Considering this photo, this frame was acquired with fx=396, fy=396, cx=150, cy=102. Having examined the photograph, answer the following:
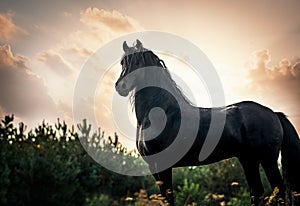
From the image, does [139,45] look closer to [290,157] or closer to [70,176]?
[290,157]

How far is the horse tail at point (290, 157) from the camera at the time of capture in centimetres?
538

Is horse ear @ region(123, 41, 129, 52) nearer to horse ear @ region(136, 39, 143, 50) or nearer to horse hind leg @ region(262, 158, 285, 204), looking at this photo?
horse ear @ region(136, 39, 143, 50)

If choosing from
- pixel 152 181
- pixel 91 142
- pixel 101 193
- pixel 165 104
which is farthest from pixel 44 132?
pixel 165 104

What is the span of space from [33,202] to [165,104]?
4259 millimetres

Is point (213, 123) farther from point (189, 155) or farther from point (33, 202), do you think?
point (33, 202)

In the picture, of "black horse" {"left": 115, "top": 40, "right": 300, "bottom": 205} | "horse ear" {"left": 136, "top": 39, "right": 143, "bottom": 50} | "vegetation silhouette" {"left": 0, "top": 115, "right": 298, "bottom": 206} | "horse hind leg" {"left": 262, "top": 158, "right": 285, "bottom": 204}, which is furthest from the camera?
"vegetation silhouette" {"left": 0, "top": 115, "right": 298, "bottom": 206}

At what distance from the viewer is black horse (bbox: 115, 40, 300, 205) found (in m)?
5.17

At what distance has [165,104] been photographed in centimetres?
535

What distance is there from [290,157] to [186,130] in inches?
61.0

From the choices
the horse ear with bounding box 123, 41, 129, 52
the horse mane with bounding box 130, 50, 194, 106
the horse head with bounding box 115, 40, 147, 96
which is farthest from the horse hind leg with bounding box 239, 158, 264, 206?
the horse ear with bounding box 123, 41, 129, 52

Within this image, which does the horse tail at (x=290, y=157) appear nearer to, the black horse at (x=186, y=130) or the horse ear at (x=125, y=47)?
the black horse at (x=186, y=130)

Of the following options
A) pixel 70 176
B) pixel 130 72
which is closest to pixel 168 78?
pixel 130 72

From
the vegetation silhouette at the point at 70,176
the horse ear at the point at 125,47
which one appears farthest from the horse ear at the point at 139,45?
the vegetation silhouette at the point at 70,176

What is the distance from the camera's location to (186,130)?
5230mm
